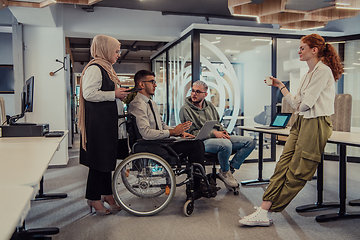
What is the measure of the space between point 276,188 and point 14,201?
2.03 metres

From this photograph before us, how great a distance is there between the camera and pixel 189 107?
345 centimetres

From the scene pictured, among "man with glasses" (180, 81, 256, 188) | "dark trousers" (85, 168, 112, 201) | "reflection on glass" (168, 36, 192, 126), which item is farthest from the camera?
"reflection on glass" (168, 36, 192, 126)

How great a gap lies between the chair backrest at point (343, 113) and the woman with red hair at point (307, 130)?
0.98 m

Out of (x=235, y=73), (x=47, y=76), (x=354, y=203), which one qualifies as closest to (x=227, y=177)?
(x=354, y=203)

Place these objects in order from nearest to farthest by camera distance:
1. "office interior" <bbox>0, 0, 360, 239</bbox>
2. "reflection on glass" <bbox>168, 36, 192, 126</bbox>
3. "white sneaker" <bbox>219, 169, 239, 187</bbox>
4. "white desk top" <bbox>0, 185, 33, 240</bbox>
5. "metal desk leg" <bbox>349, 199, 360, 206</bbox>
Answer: "white desk top" <bbox>0, 185, 33, 240</bbox>
"metal desk leg" <bbox>349, 199, 360, 206</bbox>
"white sneaker" <bbox>219, 169, 239, 187</bbox>
"office interior" <bbox>0, 0, 360, 239</bbox>
"reflection on glass" <bbox>168, 36, 192, 126</bbox>

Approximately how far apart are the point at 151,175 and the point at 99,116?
695mm

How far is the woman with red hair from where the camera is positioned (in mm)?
2236

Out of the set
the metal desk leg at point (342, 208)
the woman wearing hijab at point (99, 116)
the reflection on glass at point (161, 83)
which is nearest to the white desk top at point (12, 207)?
the woman wearing hijab at point (99, 116)

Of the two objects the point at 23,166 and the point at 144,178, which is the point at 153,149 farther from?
the point at 23,166

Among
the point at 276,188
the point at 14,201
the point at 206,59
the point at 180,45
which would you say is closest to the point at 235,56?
the point at 206,59

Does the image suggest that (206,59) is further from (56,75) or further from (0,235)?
(0,235)

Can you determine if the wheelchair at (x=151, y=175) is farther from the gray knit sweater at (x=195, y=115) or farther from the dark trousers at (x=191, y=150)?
the gray knit sweater at (x=195, y=115)

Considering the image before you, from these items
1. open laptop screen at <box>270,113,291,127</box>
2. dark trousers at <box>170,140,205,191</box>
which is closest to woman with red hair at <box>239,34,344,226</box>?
dark trousers at <box>170,140,205,191</box>

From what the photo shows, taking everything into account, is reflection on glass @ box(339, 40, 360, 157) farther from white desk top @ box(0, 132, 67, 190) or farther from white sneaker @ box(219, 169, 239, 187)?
white desk top @ box(0, 132, 67, 190)
